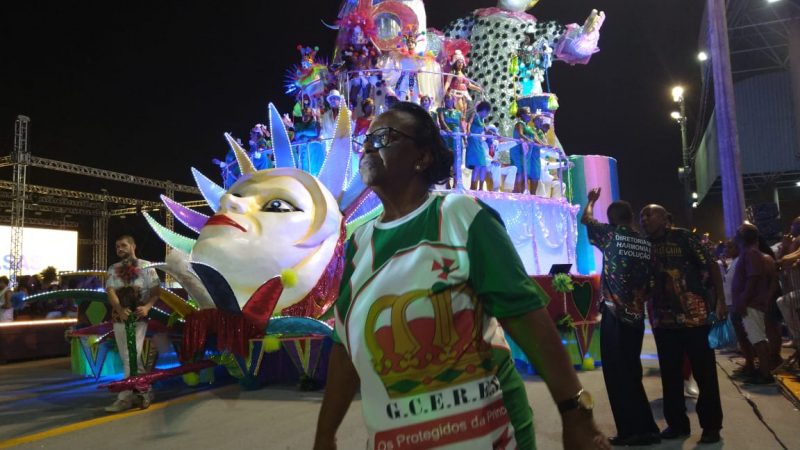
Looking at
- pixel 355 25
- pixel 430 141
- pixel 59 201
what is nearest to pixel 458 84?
pixel 355 25

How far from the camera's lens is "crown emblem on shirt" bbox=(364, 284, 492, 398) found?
147 centimetres

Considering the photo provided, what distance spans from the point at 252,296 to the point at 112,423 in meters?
1.75

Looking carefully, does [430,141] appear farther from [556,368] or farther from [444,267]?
[556,368]

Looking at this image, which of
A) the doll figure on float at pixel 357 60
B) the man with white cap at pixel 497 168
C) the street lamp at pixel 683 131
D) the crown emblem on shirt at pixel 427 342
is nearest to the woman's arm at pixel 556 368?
the crown emblem on shirt at pixel 427 342

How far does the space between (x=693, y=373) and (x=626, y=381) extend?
21.9 inches

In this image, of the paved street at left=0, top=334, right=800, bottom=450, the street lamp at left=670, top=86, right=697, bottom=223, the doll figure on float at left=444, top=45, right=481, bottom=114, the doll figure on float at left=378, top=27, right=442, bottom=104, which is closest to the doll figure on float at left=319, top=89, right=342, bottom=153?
the doll figure on float at left=378, top=27, right=442, bottom=104

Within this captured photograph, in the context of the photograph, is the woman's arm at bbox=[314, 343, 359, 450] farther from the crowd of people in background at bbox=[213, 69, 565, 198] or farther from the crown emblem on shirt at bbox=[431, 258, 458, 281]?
the crowd of people in background at bbox=[213, 69, 565, 198]

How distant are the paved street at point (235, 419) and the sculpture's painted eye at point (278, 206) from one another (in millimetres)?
1989

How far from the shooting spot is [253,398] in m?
6.12

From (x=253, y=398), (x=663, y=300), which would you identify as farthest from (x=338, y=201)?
(x=663, y=300)

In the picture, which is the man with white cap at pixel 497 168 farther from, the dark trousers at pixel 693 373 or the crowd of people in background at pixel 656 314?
the dark trousers at pixel 693 373

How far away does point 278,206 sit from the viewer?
687 cm

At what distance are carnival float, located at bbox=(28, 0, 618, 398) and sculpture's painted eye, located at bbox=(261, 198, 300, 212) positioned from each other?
25 millimetres

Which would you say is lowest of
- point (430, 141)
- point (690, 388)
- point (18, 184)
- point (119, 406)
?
point (690, 388)
